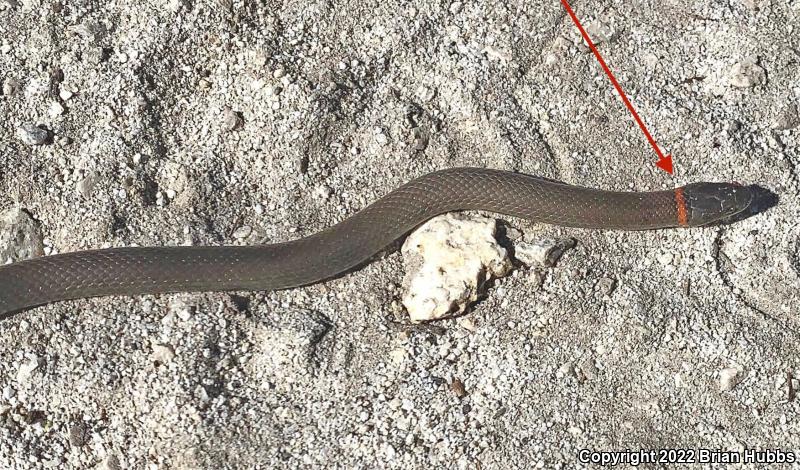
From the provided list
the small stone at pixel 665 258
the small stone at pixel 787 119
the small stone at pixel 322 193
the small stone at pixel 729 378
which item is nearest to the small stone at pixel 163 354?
the small stone at pixel 322 193

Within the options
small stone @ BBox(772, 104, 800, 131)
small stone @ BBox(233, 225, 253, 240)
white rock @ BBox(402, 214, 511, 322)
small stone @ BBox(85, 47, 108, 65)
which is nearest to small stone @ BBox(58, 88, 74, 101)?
small stone @ BBox(85, 47, 108, 65)

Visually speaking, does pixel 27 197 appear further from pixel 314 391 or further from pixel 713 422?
pixel 713 422

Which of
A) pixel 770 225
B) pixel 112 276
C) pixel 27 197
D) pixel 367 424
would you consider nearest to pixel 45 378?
pixel 112 276

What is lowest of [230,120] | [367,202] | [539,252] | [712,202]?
[539,252]

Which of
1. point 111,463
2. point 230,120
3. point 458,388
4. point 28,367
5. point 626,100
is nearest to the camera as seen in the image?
point 111,463

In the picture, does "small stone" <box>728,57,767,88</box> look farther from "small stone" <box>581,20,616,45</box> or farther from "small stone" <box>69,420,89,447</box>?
"small stone" <box>69,420,89,447</box>

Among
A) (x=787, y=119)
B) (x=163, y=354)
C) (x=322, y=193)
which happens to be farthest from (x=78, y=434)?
(x=787, y=119)

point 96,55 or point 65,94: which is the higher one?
point 96,55

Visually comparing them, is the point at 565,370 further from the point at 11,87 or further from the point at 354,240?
the point at 11,87
